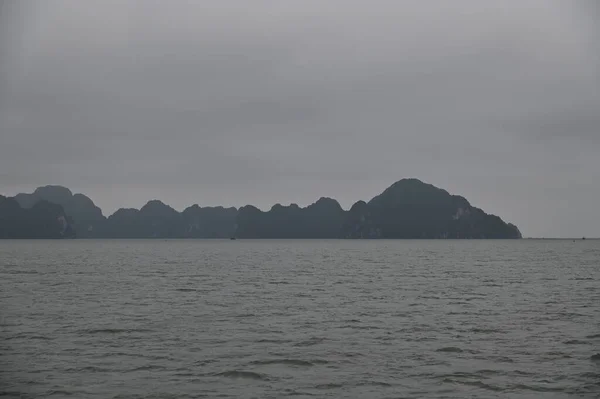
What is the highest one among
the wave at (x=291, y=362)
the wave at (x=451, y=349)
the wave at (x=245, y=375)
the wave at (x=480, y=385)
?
the wave at (x=451, y=349)

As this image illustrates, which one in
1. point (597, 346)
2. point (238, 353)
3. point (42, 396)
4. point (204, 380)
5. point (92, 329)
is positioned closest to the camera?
point (42, 396)

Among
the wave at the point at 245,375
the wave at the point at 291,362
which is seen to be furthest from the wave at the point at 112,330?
the wave at the point at 245,375

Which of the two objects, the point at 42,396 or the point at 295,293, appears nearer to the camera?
the point at 42,396

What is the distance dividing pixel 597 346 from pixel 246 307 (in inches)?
938

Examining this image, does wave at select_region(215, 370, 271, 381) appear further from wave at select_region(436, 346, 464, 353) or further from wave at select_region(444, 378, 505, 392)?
wave at select_region(436, 346, 464, 353)

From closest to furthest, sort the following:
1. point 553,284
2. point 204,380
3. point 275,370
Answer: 1. point 204,380
2. point 275,370
3. point 553,284

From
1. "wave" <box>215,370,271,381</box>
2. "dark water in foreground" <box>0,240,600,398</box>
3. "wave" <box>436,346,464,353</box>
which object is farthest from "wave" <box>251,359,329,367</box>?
"wave" <box>436,346,464,353</box>

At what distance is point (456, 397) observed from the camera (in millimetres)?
18922

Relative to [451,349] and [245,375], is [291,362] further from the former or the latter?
[451,349]

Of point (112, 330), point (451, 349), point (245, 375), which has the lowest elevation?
point (245, 375)

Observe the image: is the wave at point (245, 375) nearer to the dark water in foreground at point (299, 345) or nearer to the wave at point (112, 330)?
the dark water in foreground at point (299, 345)

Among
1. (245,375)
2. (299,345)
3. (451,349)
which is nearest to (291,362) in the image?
(245,375)

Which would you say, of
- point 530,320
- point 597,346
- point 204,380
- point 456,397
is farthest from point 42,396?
point 530,320

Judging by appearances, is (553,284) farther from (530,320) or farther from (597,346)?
(597,346)
